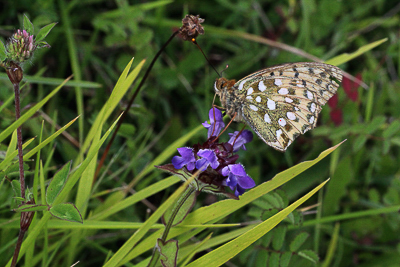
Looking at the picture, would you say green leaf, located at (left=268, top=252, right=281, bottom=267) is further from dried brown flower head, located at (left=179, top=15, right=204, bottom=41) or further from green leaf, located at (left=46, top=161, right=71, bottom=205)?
dried brown flower head, located at (left=179, top=15, right=204, bottom=41)

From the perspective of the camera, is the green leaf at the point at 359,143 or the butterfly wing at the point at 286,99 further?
the green leaf at the point at 359,143

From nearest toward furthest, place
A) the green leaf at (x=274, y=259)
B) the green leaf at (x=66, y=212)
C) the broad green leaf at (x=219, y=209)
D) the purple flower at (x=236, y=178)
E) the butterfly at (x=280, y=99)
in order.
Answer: the green leaf at (x=66, y=212)
the purple flower at (x=236, y=178)
the broad green leaf at (x=219, y=209)
the green leaf at (x=274, y=259)
the butterfly at (x=280, y=99)

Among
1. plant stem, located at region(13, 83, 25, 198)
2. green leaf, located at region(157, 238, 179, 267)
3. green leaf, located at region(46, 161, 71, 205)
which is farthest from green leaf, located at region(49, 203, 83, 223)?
green leaf, located at region(157, 238, 179, 267)

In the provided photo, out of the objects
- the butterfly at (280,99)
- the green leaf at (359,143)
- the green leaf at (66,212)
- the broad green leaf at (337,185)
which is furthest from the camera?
the broad green leaf at (337,185)

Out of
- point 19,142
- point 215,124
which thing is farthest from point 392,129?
point 19,142

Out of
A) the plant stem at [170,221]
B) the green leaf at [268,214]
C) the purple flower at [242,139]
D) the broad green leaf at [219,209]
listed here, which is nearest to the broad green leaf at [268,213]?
the green leaf at [268,214]

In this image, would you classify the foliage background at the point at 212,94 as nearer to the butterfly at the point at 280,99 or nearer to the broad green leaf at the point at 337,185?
the broad green leaf at the point at 337,185

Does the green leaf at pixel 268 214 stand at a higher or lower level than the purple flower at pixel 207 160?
lower

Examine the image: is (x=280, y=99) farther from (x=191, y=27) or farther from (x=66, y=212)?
(x=66, y=212)
